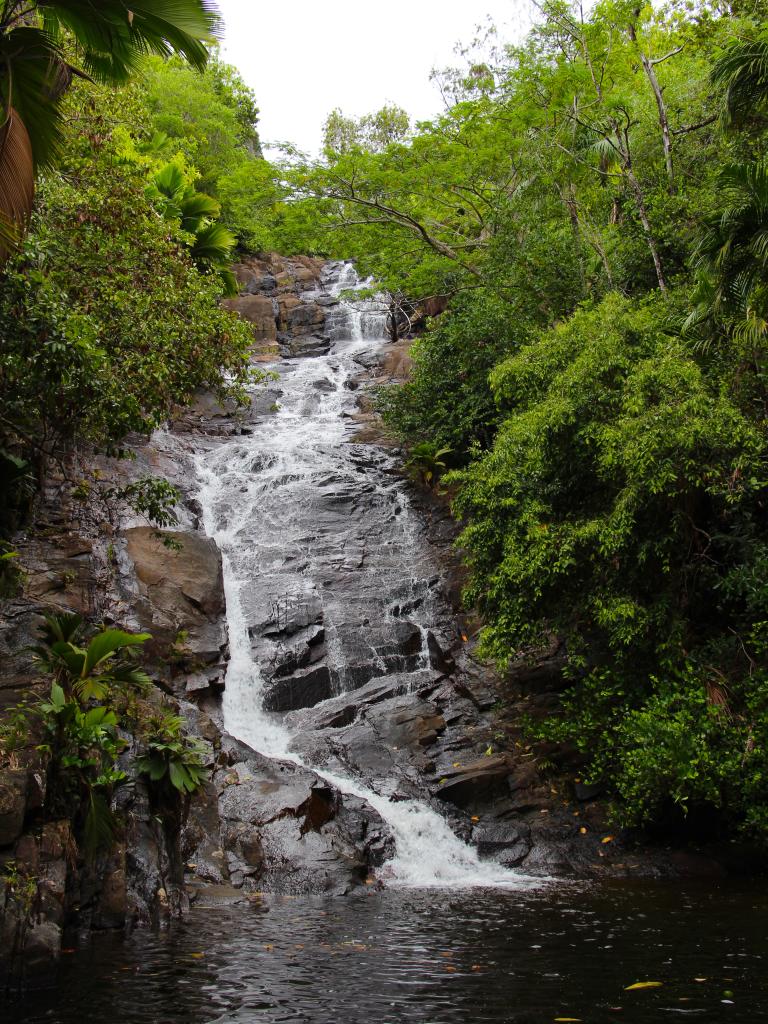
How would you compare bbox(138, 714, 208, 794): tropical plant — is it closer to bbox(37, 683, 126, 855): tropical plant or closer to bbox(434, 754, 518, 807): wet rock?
bbox(37, 683, 126, 855): tropical plant

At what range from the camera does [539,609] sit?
454 inches

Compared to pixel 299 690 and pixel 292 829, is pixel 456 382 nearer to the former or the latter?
pixel 299 690

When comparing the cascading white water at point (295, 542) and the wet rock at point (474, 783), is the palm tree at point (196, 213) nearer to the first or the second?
the cascading white water at point (295, 542)

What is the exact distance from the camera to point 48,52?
7047mm

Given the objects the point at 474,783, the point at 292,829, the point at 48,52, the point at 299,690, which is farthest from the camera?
the point at 299,690

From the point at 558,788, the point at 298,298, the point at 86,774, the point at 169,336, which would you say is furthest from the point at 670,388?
the point at 298,298

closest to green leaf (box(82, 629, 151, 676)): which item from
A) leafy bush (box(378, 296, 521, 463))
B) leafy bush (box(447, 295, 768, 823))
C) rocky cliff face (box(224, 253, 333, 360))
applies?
leafy bush (box(447, 295, 768, 823))

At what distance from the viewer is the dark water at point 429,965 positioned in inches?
202

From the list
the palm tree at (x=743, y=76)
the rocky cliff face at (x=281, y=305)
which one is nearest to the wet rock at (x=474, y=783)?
the palm tree at (x=743, y=76)

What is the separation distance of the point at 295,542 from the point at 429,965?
11446mm

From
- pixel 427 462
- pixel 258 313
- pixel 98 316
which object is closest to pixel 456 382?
pixel 427 462

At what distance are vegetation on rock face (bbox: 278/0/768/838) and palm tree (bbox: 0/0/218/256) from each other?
6.71 m

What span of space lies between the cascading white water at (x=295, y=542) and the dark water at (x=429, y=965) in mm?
1925

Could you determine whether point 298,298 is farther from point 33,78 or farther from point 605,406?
point 33,78
